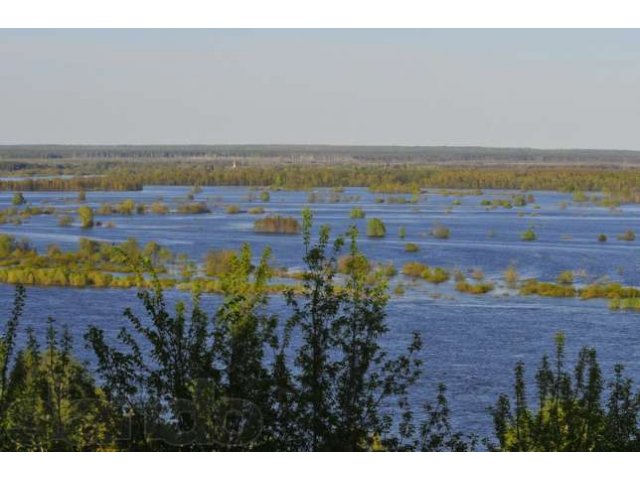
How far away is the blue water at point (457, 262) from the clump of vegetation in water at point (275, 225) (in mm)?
293

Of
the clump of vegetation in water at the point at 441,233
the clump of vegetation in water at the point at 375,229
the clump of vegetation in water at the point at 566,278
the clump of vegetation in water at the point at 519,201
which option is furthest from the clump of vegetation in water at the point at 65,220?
the clump of vegetation in water at the point at 519,201

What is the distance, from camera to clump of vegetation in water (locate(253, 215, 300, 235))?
78.4ft

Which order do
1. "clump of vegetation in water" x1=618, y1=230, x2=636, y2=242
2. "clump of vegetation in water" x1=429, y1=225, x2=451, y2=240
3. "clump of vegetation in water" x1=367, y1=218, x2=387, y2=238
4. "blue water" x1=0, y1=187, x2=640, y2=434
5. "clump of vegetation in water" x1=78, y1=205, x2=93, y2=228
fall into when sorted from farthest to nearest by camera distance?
"clump of vegetation in water" x1=429, y1=225, x2=451, y2=240, "clump of vegetation in water" x1=618, y1=230, x2=636, y2=242, "clump of vegetation in water" x1=78, y1=205, x2=93, y2=228, "clump of vegetation in water" x1=367, y1=218, x2=387, y2=238, "blue water" x1=0, y1=187, x2=640, y2=434

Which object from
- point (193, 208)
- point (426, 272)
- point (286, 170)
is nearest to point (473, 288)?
point (426, 272)

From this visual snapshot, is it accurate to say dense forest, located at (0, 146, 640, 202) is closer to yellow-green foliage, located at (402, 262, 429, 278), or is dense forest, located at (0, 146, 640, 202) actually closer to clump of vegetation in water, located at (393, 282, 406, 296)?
yellow-green foliage, located at (402, 262, 429, 278)

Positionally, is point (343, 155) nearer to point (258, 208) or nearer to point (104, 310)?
point (258, 208)

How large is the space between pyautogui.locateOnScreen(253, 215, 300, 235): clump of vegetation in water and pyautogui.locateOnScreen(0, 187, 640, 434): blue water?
0.96 feet

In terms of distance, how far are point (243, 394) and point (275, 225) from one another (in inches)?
747

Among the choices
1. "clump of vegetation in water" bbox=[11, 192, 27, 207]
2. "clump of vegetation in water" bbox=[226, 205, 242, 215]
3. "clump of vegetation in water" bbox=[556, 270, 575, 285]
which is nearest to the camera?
"clump of vegetation in water" bbox=[556, 270, 575, 285]

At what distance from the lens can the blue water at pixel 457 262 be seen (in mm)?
13367

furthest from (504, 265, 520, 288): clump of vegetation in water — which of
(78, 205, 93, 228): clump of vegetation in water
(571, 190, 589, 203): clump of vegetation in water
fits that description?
(571, 190, 589, 203): clump of vegetation in water

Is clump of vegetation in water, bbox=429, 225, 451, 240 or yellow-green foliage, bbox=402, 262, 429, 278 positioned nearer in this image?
yellow-green foliage, bbox=402, 262, 429, 278

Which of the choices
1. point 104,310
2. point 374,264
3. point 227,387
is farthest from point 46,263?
point 227,387

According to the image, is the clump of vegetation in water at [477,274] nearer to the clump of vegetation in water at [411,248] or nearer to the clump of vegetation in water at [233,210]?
the clump of vegetation in water at [411,248]
